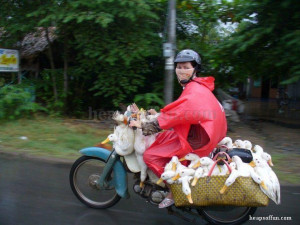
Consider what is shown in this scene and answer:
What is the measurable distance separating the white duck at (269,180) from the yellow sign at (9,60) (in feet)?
25.4

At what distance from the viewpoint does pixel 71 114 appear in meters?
9.21

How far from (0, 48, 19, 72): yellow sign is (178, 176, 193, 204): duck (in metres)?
7.35

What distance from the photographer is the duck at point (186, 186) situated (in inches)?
111

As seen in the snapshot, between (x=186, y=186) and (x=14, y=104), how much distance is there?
624 centimetres

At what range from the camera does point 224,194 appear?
2.76 meters

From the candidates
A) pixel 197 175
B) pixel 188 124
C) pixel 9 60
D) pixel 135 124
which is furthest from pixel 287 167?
pixel 9 60

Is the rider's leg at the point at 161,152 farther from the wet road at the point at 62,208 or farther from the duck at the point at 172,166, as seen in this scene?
the wet road at the point at 62,208

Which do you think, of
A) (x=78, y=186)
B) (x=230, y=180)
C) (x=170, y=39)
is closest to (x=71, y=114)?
(x=170, y=39)

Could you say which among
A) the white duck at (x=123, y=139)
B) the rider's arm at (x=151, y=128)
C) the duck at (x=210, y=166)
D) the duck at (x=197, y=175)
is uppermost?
the rider's arm at (x=151, y=128)

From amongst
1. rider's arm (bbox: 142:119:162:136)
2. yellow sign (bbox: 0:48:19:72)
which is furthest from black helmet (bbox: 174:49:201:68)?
yellow sign (bbox: 0:48:19:72)

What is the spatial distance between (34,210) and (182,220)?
1.73m

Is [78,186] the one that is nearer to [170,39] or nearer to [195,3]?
[170,39]

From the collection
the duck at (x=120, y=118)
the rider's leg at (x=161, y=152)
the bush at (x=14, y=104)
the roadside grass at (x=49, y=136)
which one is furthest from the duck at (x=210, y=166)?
the bush at (x=14, y=104)

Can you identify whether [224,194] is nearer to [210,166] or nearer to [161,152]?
[210,166]
